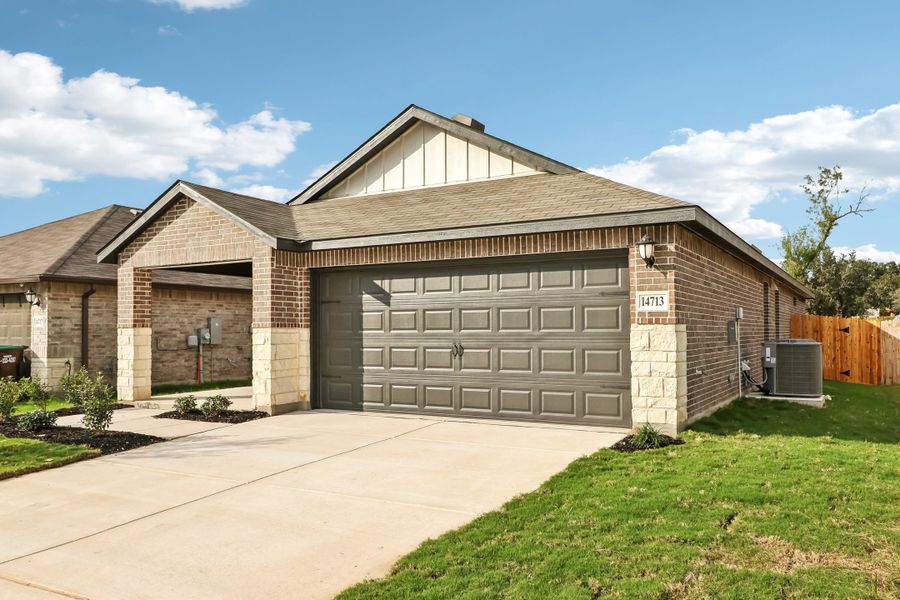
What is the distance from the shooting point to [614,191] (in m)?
10.5

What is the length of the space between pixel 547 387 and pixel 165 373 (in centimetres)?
1191

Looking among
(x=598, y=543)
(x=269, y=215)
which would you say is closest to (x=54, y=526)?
(x=598, y=543)

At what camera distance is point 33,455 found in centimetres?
814

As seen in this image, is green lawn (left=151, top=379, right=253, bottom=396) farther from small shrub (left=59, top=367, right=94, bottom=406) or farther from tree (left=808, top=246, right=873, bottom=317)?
tree (left=808, top=246, right=873, bottom=317)

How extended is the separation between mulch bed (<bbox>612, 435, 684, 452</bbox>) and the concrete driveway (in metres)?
0.23

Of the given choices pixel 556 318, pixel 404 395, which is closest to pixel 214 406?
pixel 404 395

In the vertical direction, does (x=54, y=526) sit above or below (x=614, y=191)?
below

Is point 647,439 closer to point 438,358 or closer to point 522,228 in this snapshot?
point 522,228

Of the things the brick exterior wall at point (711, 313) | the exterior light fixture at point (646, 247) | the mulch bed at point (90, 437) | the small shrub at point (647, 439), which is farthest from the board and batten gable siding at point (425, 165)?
the mulch bed at point (90, 437)

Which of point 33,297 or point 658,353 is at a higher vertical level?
point 33,297

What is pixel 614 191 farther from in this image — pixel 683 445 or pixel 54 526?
pixel 54 526

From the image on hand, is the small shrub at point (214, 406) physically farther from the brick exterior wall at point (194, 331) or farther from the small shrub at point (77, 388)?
the brick exterior wall at point (194, 331)

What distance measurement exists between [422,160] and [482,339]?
550 centimetres

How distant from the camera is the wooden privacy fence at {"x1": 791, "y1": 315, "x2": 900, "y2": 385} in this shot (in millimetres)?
19844
